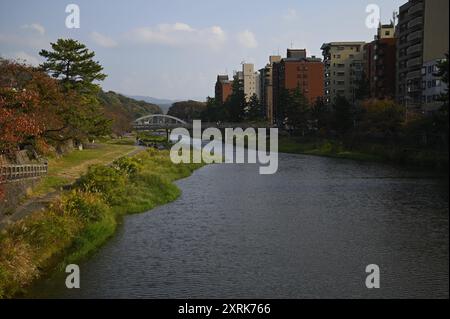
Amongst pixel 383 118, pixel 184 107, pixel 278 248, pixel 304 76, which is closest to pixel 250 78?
pixel 184 107

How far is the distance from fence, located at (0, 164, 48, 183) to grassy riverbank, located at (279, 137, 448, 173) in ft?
66.9

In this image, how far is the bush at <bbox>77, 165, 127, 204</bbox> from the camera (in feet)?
75.5

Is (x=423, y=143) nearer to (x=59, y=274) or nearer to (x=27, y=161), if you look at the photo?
(x=27, y=161)

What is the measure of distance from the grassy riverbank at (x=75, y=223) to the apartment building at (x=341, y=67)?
56.7 m

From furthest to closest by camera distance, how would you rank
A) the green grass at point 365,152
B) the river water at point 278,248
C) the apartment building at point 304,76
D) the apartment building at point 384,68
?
1. the apartment building at point 304,76
2. the apartment building at point 384,68
3. the green grass at point 365,152
4. the river water at point 278,248

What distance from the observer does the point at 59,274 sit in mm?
14219

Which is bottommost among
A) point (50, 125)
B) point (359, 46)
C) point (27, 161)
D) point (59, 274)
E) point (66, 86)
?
point (59, 274)

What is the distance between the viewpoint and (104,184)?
928 inches

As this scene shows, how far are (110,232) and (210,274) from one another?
20.2 ft

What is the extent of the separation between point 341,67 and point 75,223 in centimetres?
6949

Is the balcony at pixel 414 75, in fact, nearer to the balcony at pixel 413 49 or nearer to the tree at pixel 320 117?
the balcony at pixel 413 49

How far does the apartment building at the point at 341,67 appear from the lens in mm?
80438

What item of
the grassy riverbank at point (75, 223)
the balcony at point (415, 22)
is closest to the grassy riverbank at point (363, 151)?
the balcony at point (415, 22)

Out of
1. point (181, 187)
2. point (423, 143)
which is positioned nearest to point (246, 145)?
point (423, 143)
